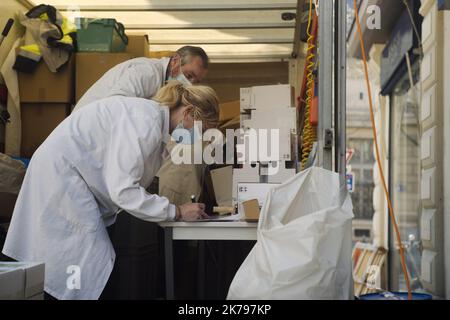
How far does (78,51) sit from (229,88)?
116 centimetres

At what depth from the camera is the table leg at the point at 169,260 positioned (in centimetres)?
250

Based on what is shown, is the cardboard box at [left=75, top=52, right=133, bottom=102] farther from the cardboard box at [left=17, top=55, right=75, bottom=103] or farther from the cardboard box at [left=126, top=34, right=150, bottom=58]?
the cardboard box at [left=126, top=34, right=150, bottom=58]

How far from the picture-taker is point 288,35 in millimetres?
4328

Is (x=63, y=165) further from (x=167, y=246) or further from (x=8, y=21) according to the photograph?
(x=8, y=21)

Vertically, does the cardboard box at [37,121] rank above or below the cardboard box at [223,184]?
above

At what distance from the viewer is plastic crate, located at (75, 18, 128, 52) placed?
13.2 ft

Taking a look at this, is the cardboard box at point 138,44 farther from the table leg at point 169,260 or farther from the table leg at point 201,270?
the table leg at point 169,260

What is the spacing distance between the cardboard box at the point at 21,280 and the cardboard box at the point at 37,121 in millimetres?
2041

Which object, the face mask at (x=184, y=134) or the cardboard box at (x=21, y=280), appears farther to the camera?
the face mask at (x=184, y=134)

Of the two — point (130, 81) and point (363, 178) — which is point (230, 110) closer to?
point (130, 81)

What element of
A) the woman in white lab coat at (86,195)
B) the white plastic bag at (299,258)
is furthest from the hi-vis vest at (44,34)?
the white plastic bag at (299,258)

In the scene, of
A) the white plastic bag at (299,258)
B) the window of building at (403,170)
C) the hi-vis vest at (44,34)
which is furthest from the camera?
the window of building at (403,170)

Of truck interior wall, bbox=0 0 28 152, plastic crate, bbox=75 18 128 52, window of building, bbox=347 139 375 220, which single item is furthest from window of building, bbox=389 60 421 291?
window of building, bbox=347 139 375 220

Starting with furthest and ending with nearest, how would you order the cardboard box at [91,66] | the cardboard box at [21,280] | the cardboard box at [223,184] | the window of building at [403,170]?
the window of building at [403,170] → the cardboard box at [91,66] → the cardboard box at [223,184] → the cardboard box at [21,280]
